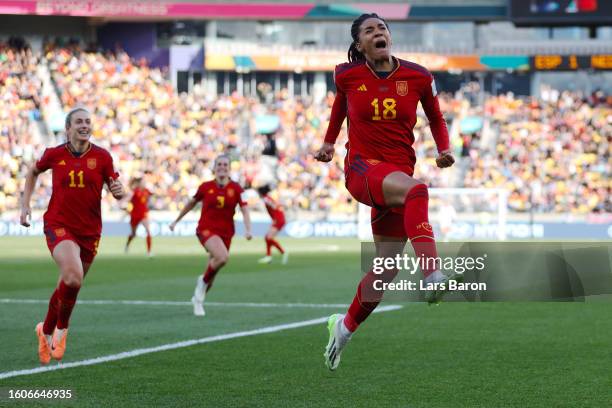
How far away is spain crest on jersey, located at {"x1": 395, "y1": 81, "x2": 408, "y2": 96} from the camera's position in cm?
743

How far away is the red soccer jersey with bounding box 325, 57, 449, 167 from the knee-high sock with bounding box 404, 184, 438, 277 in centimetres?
65

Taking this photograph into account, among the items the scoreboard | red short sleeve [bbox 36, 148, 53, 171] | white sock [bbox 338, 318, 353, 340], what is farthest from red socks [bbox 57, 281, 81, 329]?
the scoreboard

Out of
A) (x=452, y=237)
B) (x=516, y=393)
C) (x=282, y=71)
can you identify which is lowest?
(x=452, y=237)

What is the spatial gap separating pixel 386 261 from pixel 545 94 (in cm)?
4390

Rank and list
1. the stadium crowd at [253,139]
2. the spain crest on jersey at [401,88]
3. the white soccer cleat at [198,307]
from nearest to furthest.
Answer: the spain crest on jersey at [401,88] → the white soccer cleat at [198,307] → the stadium crowd at [253,139]

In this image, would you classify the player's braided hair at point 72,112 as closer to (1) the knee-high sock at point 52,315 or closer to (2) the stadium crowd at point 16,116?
(1) the knee-high sock at point 52,315

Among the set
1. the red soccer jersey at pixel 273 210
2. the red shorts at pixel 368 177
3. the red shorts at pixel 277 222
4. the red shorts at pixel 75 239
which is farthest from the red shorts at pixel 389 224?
the red soccer jersey at pixel 273 210

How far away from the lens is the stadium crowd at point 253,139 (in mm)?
42125

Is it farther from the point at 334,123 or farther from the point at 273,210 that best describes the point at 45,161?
the point at 273,210

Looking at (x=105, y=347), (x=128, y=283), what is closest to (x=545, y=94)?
(x=128, y=283)

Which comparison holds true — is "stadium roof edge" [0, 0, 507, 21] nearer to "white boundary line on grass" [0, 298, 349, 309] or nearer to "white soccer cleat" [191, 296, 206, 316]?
"white boundary line on grass" [0, 298, 349, 309]

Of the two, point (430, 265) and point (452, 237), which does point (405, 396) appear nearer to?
point (430, 265)

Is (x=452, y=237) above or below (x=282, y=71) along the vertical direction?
below

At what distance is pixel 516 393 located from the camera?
8.05m
